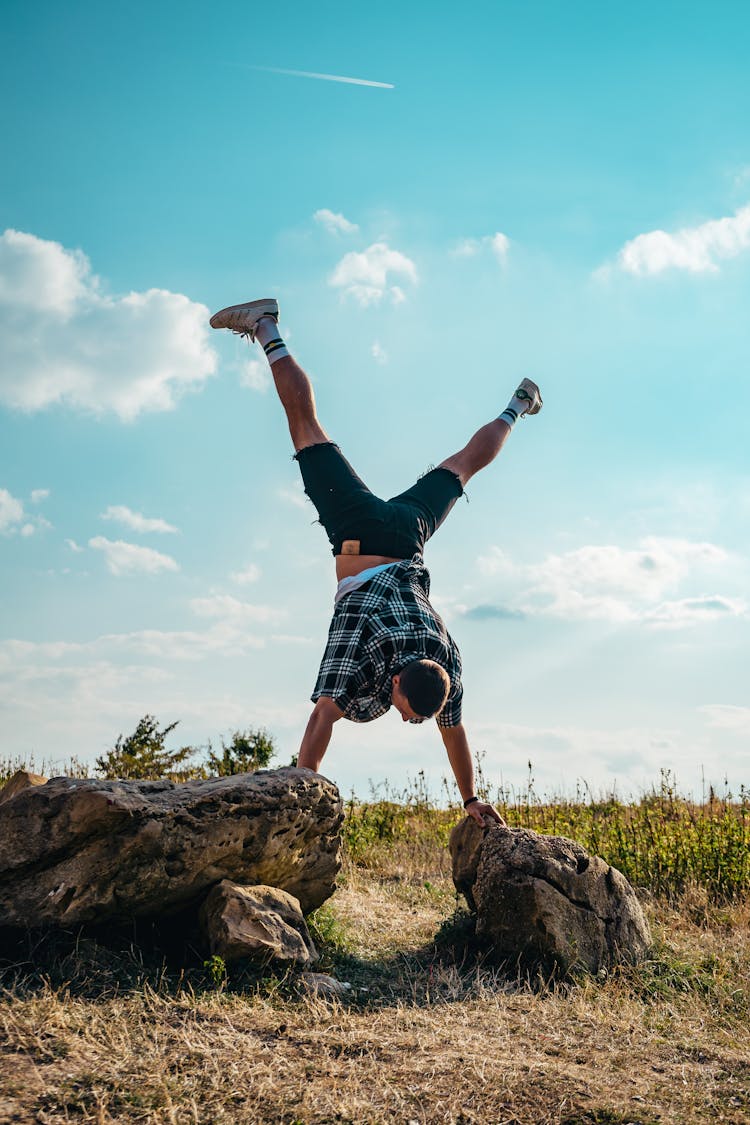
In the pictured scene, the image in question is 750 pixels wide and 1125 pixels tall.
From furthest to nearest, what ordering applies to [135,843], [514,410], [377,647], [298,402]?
[514,410] → [298,402] → [377,647] → [135,843]

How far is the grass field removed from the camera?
378 cm

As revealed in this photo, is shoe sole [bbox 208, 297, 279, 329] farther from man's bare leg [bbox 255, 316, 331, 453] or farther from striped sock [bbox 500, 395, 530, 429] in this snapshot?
striped sock [bbox 500, 395, 530, 429]

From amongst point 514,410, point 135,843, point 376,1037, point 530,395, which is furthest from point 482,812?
point 530,395

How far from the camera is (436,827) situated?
1062 centimetres

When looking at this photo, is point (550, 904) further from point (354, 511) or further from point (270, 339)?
point (270, 339)

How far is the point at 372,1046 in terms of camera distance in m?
4.45

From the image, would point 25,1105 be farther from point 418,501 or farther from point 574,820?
point 574,820

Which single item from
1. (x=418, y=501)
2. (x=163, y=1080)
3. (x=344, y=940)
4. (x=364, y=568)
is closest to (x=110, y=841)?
(x=163, y=1080)

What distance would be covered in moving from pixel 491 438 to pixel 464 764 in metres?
2.94

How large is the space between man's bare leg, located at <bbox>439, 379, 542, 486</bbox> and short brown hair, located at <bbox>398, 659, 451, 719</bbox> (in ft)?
8.14

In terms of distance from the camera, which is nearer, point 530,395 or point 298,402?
point 298,402

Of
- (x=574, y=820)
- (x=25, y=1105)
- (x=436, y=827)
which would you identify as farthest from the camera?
(x=436, y=827)

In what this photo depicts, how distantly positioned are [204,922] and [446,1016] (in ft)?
4.78

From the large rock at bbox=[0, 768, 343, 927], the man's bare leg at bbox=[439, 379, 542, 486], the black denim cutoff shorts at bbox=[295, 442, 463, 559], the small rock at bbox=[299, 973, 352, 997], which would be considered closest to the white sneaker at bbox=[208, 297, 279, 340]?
the black denim cutoff shorts at bbox=[295, 442, 463, 559]
